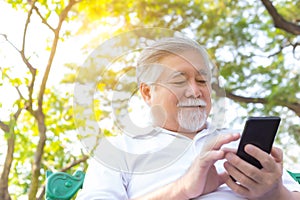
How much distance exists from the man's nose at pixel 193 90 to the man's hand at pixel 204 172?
0.26 m

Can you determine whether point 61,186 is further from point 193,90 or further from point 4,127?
point 4,127

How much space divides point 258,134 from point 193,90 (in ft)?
1.02

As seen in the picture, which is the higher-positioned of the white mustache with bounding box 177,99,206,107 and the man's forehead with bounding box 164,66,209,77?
the man's forehead with bounding box 164,66,209,77

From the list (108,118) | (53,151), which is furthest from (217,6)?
(108,118)

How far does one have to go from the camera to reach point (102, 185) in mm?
1119

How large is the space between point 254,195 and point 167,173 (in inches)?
10.2

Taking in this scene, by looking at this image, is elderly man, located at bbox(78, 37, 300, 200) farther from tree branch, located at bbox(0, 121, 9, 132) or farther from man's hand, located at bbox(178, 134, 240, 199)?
tree branch, located at bbox(0, 121, 9, 132)

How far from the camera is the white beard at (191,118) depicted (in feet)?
4.04

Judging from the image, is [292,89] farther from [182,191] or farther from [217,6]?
[182,191]

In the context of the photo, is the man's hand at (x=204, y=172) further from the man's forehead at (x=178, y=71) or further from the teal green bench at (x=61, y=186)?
the teal green bench at (x=61, y=186)

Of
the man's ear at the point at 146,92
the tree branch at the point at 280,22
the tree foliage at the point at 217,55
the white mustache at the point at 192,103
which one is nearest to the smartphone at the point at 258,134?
the white mustache at the point at 192,103

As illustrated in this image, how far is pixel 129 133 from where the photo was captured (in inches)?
48.4

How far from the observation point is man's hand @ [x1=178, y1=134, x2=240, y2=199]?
0.92 meters

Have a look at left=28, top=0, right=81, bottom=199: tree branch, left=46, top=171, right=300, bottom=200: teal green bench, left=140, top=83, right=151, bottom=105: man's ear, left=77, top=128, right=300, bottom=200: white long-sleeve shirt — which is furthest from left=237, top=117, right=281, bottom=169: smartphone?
left=28, top=0, right=81, bottom=199: tree branch
